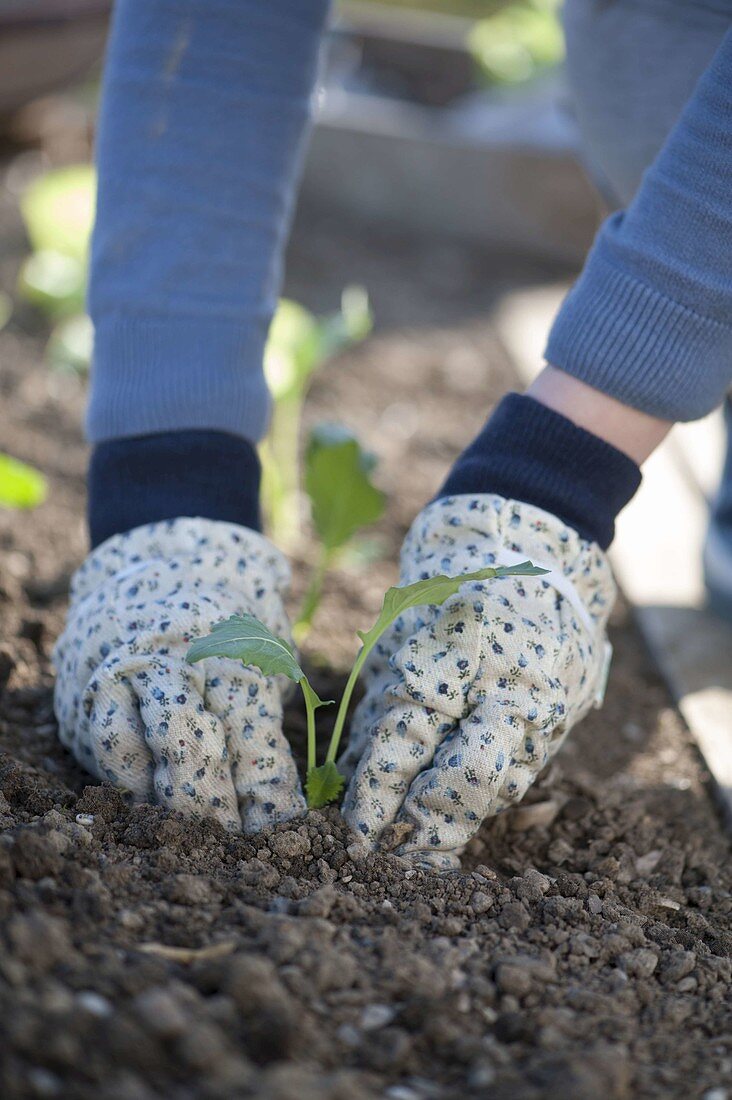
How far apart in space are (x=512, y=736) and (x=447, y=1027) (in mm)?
246

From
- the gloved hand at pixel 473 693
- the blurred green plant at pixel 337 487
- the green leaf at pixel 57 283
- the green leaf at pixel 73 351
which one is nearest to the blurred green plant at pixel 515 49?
the green leaf at pixel 57 283

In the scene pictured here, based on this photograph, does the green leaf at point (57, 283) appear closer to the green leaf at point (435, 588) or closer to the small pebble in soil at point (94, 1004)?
the green leaf at point (435, 588)

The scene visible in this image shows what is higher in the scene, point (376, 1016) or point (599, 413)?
point (599, 413)

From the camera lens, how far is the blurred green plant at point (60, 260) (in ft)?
6.95

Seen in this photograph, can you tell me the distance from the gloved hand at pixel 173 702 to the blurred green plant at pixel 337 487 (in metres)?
0.23

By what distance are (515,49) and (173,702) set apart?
3.26 metres

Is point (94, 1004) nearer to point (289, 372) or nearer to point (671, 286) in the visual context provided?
point (671, 286)

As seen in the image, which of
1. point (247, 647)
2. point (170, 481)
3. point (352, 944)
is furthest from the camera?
point (170, 481)

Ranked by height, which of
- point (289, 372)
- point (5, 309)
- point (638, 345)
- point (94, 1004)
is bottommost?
point (5, 309)

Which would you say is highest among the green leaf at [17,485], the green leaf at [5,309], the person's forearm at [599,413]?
the person's forearm at [599,413]

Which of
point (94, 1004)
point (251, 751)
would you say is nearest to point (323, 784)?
point (251, 751)

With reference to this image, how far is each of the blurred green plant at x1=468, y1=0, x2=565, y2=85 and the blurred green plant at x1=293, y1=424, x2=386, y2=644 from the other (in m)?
2.62

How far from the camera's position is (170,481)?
103 centimetres

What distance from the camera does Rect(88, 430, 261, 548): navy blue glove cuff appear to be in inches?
39.9
